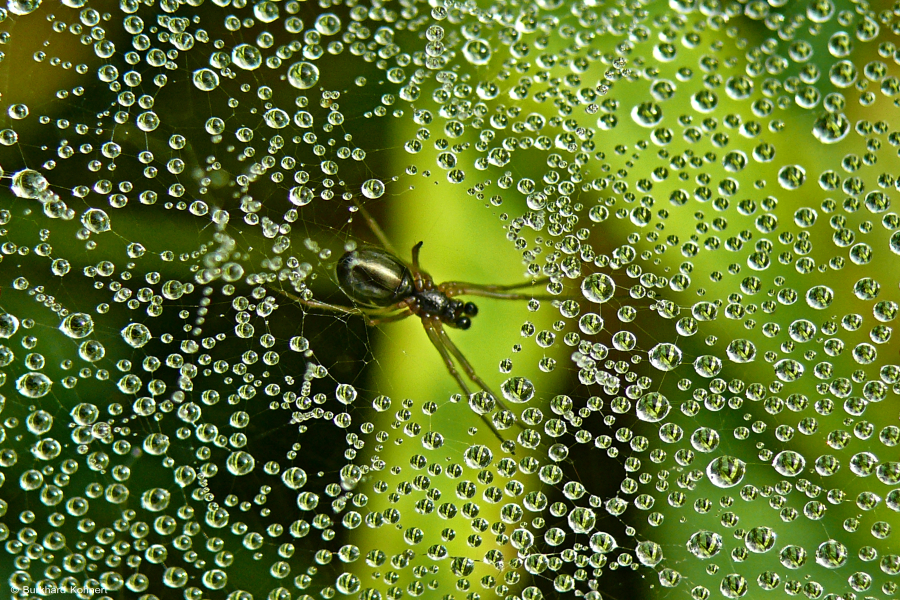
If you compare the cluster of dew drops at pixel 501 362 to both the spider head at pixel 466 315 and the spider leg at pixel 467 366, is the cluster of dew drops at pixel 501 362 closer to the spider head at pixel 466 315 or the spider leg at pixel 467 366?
the spider leg at pixel 467 366

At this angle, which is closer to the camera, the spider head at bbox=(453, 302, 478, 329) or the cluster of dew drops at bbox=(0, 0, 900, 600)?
the cluster of dew drops at bbox=(0, 0, 900, 600)

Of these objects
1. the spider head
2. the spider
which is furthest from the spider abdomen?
the spider head

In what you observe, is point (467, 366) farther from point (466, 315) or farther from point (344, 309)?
point (344, 309)

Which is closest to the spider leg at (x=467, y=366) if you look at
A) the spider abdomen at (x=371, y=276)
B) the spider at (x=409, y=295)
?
the spider at (x=409, y=295)

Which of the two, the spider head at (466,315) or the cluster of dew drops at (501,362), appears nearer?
the cluster of dew drops at (501,362)

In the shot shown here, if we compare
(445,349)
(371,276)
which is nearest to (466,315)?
(445,349)

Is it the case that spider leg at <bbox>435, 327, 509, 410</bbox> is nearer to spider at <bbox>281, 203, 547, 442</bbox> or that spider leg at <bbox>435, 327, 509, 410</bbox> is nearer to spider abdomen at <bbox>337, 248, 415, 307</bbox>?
spider at <bbox>281, 203, 547, 442</bbox>

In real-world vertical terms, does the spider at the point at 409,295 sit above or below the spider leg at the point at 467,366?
above

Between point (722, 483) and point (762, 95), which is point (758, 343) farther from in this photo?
point (762, 95)

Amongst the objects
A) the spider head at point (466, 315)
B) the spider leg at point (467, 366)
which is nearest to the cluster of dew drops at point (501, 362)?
the spider leg at point (467, 366)
